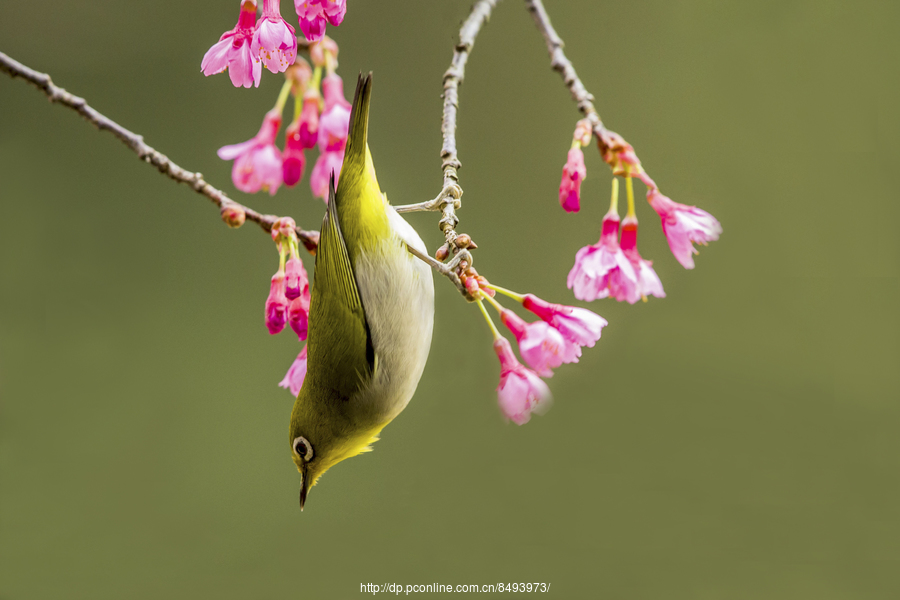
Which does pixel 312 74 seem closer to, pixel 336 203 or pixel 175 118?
pixel 336 203

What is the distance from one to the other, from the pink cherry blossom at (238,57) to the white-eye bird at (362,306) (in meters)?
0.17

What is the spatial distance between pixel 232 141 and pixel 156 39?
39 cm

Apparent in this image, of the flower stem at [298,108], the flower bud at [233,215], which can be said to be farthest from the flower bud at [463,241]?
the flower stem at [298,108]

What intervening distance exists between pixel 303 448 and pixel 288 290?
30 centimetres

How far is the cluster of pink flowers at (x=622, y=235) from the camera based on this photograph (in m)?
0.75

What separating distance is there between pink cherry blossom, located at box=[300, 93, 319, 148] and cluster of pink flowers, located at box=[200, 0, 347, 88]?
237mm

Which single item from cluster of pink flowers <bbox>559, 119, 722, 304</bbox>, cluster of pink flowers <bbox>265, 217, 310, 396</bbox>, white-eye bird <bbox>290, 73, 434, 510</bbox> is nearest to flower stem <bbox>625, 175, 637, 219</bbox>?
cluster of pink flowers <bbox>559, 119, 722, 304</bbox>

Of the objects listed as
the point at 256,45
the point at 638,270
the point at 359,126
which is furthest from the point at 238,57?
the point at 638,270

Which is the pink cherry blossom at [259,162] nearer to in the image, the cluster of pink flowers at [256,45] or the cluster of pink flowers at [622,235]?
the cluster of pink flowers at [256,45]

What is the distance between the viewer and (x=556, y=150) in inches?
79.7

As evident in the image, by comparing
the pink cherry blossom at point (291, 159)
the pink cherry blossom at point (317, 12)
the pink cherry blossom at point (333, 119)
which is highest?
the pink cherry blossom at point (333, 119)

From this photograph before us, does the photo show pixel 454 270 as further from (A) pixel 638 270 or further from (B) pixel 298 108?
(B) pixel 298 108

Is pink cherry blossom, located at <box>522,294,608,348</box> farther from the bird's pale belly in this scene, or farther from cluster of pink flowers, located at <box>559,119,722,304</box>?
the bird's pale belly

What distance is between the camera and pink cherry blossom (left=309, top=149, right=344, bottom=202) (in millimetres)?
1008
